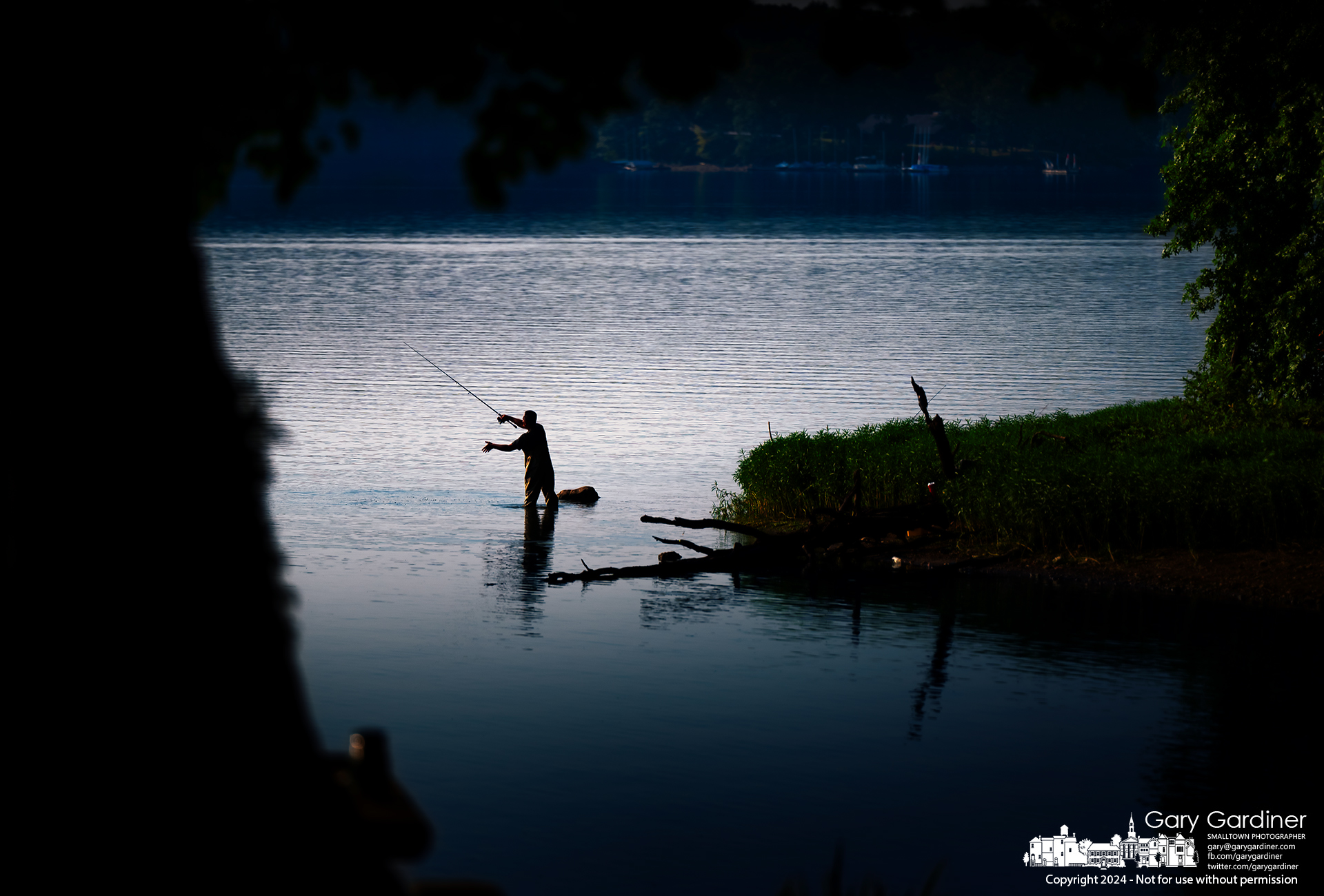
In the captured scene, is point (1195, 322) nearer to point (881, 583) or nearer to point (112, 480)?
point (881, 583)

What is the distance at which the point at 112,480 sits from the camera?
5027 millimetres

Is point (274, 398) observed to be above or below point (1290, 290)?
below

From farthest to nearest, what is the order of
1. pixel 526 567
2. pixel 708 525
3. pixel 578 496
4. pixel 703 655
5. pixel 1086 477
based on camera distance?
1. pixel 578 496
2. pixel 526 567
3. pixel 1086 477
4. pixel 708 525
5. pixel 703 655

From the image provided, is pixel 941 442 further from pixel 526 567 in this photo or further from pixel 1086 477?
pixel 526 567

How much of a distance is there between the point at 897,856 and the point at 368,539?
45.7ft

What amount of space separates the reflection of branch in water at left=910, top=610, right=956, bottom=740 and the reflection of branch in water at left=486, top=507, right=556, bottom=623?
513 cm

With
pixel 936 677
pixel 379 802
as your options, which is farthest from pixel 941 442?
pixel 379 802

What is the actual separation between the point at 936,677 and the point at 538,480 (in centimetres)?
1095

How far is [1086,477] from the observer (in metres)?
21.5

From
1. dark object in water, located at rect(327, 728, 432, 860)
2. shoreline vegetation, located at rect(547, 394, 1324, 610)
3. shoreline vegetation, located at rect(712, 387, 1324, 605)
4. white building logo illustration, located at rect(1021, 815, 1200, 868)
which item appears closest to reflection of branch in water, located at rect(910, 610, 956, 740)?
shoreline vegetation, located at rect(547, 394, 1324, 610)

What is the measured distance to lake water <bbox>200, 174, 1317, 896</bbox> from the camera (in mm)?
12953

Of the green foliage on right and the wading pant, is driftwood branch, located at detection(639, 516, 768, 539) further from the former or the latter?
the green foliage on right

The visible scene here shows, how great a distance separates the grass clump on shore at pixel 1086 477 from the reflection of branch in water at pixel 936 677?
9.64ft

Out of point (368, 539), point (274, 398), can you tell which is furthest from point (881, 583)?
point (274, 398)
